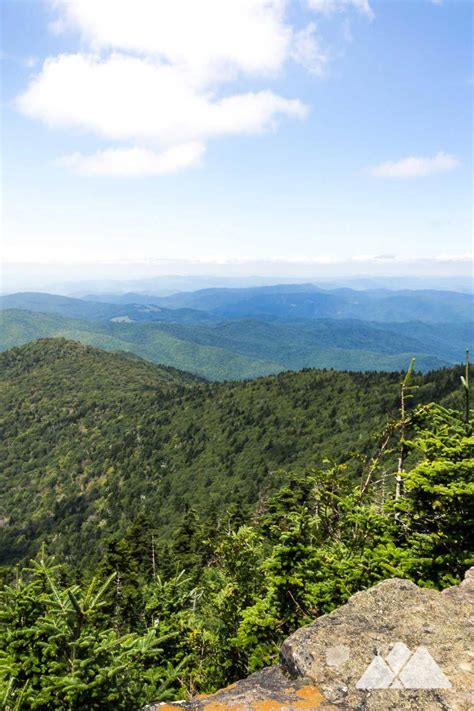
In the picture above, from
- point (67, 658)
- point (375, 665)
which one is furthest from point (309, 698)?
point (67, 658)

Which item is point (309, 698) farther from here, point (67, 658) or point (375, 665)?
point (67, 658)

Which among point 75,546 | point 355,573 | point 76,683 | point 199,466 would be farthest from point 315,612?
point 199,466

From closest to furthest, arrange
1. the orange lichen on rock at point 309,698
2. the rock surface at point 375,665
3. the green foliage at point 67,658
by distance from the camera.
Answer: the rock surface at point 375,665 < the orange lichen on rock at point 309,698 < the green foliage at point 67,658

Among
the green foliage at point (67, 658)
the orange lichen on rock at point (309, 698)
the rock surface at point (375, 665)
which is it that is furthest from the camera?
the green foliage at point (67, 658)

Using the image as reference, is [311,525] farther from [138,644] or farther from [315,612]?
[138,644]

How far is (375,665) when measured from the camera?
19.7ft

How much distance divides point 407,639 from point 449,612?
1278mm

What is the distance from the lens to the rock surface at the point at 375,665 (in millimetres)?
5445

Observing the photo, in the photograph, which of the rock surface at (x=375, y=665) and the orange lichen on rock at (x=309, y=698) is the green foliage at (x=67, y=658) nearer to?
the rock surface at (x=375, y=665)

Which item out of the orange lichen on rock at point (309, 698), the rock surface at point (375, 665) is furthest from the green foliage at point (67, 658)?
the orange lichen on rock at point (309, 698)

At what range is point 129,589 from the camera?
156 ft

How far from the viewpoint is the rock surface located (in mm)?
5445

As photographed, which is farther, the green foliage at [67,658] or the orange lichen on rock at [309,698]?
the green foliage at [67,658]

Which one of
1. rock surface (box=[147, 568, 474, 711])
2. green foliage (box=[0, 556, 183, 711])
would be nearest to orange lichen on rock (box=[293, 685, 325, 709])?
rock surface (box=[147, 568, 474, 711])
